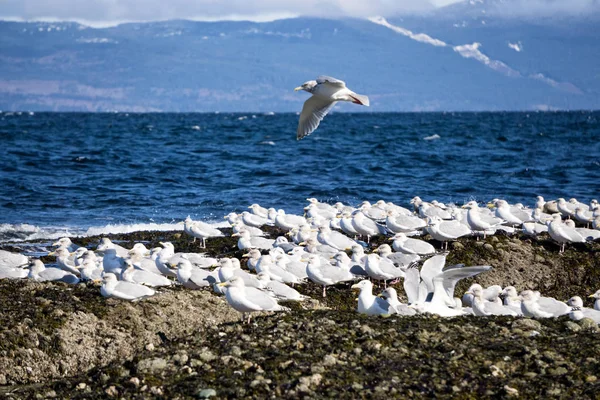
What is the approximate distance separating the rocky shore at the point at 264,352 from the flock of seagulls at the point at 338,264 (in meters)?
0.42

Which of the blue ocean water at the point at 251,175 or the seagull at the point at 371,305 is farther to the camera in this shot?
the blue ocean water at the point at 251,175

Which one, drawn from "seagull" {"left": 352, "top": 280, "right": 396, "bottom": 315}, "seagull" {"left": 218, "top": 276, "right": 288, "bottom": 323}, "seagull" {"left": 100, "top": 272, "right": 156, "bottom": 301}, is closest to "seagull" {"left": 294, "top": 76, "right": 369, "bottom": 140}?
"seagull" {"left": 352, "top": 280, "right": 396, "bottom": 315}

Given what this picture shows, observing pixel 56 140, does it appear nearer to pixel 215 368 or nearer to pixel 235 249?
pixel 235 249

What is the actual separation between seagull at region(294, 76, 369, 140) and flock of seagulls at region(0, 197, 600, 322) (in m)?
2.01

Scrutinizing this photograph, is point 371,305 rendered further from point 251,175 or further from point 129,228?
point 251,175

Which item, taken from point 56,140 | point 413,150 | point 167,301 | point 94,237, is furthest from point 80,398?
point 56,140

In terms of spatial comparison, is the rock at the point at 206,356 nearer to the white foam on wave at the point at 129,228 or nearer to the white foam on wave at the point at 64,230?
the white foam on wave at the point at 64,230

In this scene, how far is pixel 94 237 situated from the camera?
17500 millimetres

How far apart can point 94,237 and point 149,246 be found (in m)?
1.57

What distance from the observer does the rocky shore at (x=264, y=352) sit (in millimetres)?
7391

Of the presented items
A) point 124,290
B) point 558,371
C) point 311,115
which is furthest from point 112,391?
point 311,115

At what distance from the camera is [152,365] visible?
26.0 ft

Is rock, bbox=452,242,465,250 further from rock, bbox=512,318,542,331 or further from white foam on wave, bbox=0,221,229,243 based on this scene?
white foam on wave, bbox=0,221,229,243

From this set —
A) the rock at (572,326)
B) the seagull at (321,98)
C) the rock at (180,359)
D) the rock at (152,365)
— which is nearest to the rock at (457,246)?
the seagull at (321,98)
